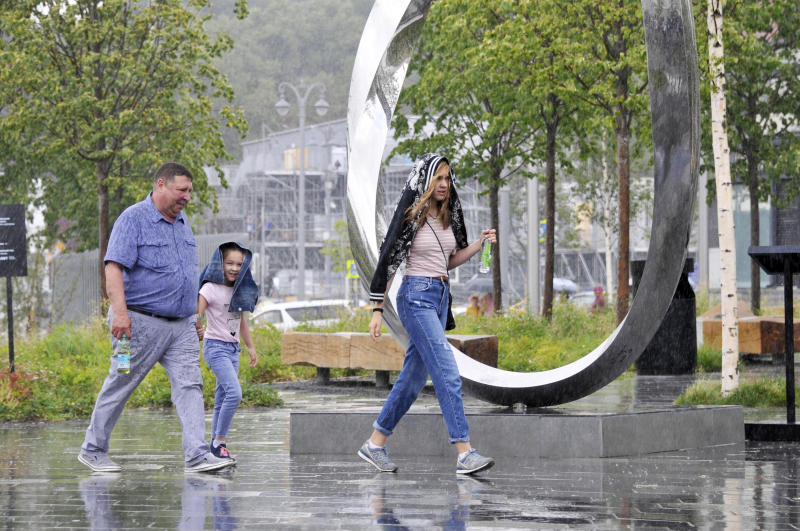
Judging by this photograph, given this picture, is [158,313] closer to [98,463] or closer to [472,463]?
[98,463]

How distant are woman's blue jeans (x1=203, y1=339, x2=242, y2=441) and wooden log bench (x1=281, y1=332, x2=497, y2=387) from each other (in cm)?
513

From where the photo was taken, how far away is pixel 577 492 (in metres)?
6.23

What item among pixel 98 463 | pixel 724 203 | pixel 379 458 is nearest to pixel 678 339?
pixel 724 203

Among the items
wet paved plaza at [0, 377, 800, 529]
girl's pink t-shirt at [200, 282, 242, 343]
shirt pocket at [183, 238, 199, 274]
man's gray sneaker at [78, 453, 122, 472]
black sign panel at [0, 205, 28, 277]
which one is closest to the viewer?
wet paved plaza at [0, 377, 800, 529]

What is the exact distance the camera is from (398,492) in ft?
20.6

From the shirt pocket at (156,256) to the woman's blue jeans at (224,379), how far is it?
2.62 feet

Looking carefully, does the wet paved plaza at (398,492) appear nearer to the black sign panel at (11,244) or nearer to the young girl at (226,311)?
the young girl at (226,311)

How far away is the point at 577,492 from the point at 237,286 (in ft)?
8.97

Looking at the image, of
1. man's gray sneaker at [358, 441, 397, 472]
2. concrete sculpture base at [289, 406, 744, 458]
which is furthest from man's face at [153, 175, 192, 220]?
man's gray sneaker at [358, 441, 397, 472]

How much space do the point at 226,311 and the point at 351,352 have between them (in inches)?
252

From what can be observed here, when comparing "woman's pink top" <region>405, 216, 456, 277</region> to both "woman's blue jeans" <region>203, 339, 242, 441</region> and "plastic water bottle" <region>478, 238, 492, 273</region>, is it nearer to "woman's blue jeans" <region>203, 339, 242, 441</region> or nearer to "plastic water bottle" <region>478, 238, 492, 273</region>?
"plastic water bottle" <region>478, 238, 492, 273</region>

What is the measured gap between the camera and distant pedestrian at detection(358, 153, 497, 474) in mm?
6816

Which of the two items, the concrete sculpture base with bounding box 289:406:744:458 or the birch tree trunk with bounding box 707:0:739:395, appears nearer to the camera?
the concrete sculpture base with bounding box 289:406:744:458

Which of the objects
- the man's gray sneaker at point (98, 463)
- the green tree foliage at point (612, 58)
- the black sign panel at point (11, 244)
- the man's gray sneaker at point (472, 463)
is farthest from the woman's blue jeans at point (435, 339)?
the green tree foliage at point (612, 58)
